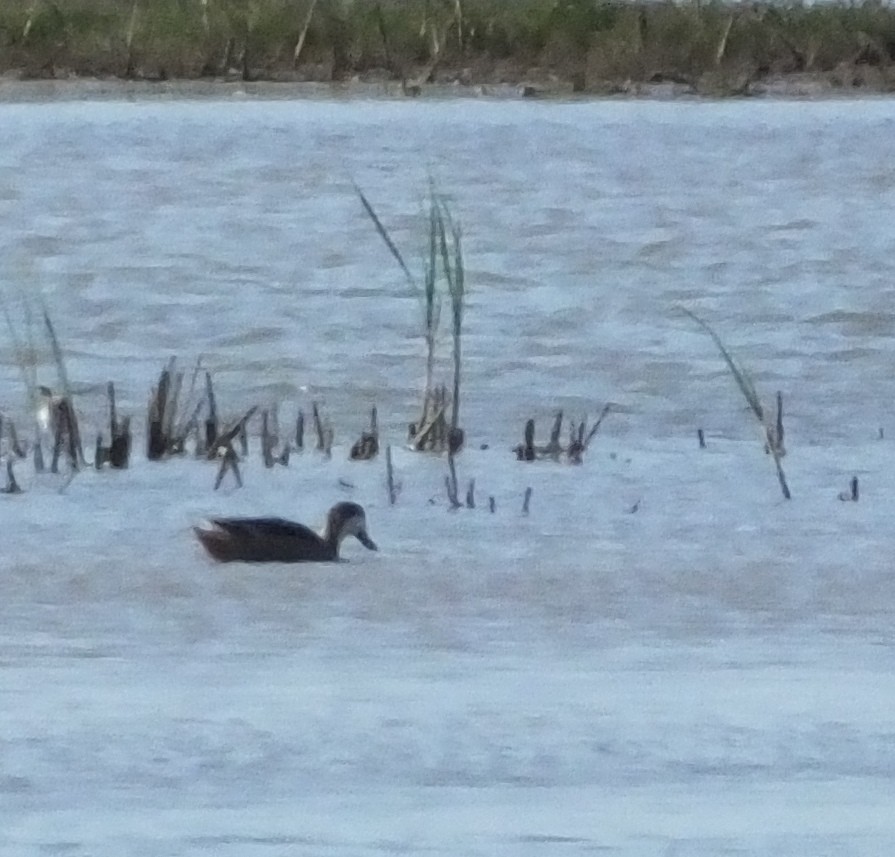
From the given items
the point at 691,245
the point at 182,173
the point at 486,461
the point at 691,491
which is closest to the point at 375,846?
the point at 691,491

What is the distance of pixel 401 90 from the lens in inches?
690

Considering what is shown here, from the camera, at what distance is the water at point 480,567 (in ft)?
14.1

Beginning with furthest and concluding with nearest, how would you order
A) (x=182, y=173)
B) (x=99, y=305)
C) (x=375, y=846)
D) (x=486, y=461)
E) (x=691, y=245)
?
(x=182, y=173), (x=691, y=245), (x=99, y=305), (x=486, y=461), (x=375, y=846)

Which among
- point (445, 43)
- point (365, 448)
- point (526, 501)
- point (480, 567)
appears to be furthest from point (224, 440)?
point (445, 43)

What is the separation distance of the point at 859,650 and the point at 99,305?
19.9 feet

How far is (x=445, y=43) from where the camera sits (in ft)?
59.3

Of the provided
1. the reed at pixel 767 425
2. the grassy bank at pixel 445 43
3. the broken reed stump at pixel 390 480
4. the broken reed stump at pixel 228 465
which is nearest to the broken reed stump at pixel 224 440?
the broken reed stump at pixel 228 465

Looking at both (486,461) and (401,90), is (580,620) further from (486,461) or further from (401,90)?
(401,90)

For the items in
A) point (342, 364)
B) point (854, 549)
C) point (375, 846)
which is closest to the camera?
point (375, 846)

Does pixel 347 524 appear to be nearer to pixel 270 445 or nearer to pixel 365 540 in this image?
pixel 365 540

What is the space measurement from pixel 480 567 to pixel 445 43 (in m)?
12.3

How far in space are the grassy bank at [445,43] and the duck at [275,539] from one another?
11739mm

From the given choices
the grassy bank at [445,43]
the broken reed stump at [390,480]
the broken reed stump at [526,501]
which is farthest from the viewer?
the grassy bank at [445,43]

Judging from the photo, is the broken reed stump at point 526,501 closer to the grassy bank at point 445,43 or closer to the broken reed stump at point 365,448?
the broken reed stump at point 365,448
